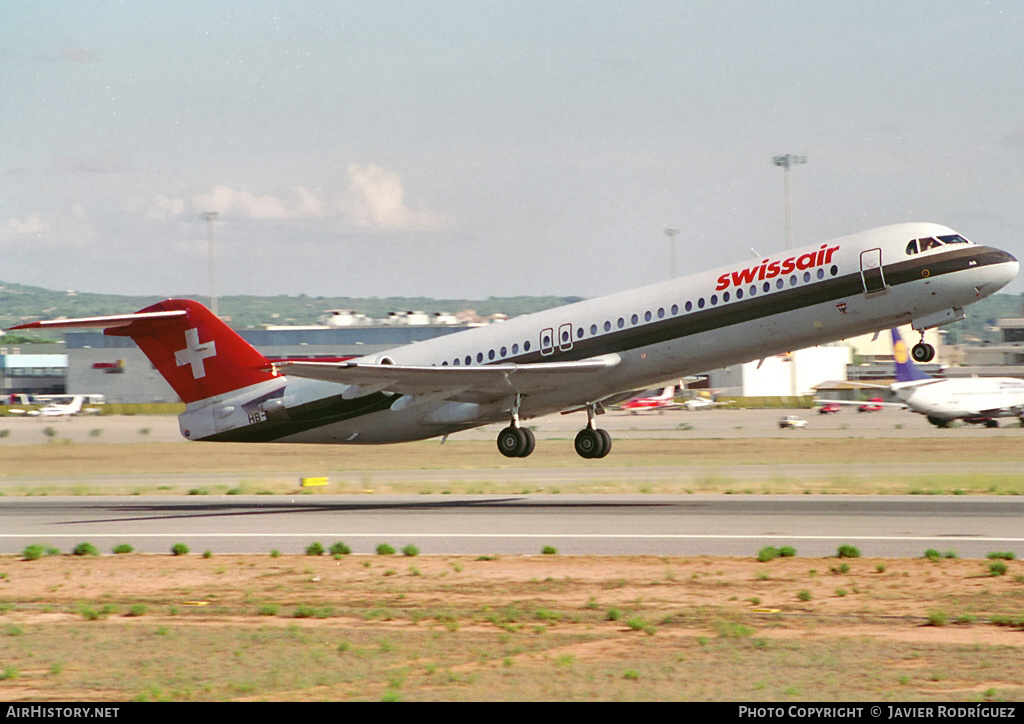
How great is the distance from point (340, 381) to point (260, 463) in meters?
29.3

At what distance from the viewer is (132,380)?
359 ft

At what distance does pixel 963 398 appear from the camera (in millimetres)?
71688

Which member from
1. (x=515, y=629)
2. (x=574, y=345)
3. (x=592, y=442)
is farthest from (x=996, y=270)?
(x=515, y=629)

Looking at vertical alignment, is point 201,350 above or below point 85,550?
above

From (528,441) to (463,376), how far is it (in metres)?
3.66

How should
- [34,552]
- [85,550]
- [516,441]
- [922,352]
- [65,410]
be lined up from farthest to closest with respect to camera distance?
1. [65,410]
2. [516,441]
3. [922,352]
4. [85,550]
5. [34,552]

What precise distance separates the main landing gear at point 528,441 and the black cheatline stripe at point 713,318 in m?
2.40

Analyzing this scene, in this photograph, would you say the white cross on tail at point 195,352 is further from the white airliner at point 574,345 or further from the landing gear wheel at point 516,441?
the landing gear wheel at point 516,441

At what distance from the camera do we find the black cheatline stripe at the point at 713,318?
27625 mm

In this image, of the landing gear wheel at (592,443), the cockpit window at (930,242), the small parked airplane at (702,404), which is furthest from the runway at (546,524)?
the small parked airplane at (702,404)

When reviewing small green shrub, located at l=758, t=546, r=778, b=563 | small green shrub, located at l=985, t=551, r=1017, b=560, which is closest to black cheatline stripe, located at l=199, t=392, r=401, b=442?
small green shrub, located at l=758, t=546, r=778, b=563

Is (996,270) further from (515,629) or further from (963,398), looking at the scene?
(963,398)
